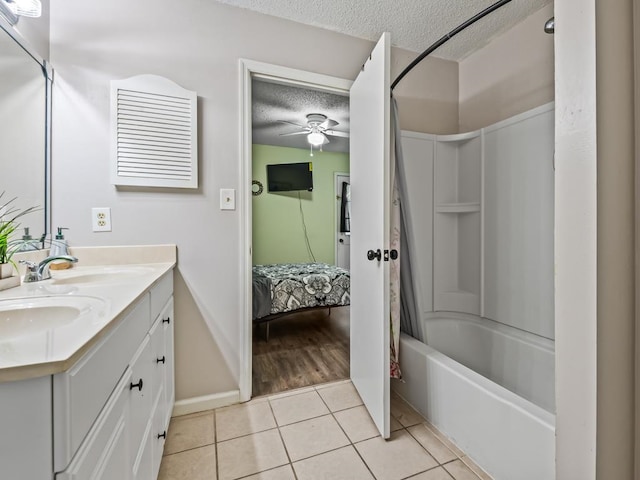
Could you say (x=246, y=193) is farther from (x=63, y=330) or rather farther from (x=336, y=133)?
(x=336, y=133)

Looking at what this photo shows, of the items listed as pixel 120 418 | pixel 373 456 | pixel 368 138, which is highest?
pixel 368 138

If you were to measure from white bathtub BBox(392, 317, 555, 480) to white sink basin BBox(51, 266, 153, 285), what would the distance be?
4.92 feet

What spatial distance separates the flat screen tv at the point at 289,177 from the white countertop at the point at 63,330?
342 centimetres

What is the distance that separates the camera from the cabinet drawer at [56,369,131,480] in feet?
1.72

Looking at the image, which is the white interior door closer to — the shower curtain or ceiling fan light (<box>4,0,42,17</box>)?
the shower curtain

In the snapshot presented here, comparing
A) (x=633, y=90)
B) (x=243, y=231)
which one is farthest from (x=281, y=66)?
(x=633, y=90)

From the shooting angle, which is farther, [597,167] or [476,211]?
[476,211]

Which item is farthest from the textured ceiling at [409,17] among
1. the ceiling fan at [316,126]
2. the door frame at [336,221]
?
the door frame at [336,221]

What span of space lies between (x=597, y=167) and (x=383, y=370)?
115 cm

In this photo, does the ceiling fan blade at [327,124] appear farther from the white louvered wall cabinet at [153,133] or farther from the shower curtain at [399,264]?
the white louvered wall cabinet at [153,133]

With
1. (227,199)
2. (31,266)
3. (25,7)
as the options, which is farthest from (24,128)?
(227,199)

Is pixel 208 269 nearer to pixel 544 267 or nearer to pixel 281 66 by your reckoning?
pixel 281 66

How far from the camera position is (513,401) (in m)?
1.12

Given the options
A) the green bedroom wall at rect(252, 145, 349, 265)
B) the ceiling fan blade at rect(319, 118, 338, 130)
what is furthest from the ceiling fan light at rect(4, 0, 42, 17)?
the green bedroom wall at rect(252, 145, 349, 265)
